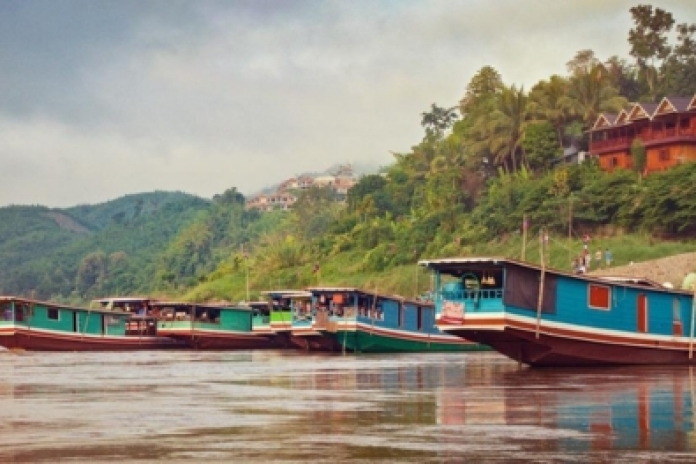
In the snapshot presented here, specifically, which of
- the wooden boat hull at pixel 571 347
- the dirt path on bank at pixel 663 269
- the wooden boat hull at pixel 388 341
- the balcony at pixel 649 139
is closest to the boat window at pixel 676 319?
the wooden boat hull at pixel 571 347

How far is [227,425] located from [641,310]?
15.6 meters

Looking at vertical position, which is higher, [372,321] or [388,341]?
[372,321]

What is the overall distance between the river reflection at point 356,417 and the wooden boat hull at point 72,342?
2247 centimetres

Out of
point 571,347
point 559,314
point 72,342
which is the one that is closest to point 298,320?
point 72,342

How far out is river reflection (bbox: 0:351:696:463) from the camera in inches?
446

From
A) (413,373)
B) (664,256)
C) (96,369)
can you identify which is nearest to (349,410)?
(413,373)

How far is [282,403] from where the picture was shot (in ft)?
56.8

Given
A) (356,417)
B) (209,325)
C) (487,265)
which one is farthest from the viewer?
(209,325)

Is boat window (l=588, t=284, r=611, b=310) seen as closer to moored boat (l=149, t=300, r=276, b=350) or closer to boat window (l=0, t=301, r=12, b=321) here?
moored boat (l=149, t=300, r=276, b=350)

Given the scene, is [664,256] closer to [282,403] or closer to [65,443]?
[282,403]

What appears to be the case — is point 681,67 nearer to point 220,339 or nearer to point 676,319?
point 220,339

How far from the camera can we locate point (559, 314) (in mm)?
26047

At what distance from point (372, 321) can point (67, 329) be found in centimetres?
1440

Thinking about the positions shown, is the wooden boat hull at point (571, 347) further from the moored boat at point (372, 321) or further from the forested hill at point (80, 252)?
the forested hill at point (80, 252)
